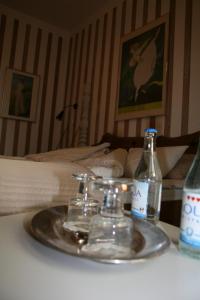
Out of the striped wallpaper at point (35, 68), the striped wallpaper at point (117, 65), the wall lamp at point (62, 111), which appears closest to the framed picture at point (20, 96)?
the striped wallpaper at point (35, 68)

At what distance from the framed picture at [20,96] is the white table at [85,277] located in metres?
2.93

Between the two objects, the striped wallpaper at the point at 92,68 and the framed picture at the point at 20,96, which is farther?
the framed picture at the point at 20,96

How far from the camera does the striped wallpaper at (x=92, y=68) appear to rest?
1926 millimetres

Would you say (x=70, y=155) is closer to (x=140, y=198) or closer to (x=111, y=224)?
(x=140, y=198)

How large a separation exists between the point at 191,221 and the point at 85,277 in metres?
0.23

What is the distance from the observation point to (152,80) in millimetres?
2141

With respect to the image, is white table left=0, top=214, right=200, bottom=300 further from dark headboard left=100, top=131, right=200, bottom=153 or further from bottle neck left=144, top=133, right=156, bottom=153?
dark headboard left=100, top=131, right=200, bottom=153

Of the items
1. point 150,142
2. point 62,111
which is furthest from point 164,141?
point 62,111

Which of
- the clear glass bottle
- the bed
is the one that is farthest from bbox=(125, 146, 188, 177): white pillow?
the clear glass bottle

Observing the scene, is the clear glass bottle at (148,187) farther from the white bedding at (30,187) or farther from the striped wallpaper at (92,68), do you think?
the striped wallpaper at (92,68)

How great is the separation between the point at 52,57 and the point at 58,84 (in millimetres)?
396

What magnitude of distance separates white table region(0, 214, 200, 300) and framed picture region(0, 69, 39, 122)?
2.93m

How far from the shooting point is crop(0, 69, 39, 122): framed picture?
3110mm

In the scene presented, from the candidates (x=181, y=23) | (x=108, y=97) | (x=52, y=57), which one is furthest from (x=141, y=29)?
(x=52, y=57)
